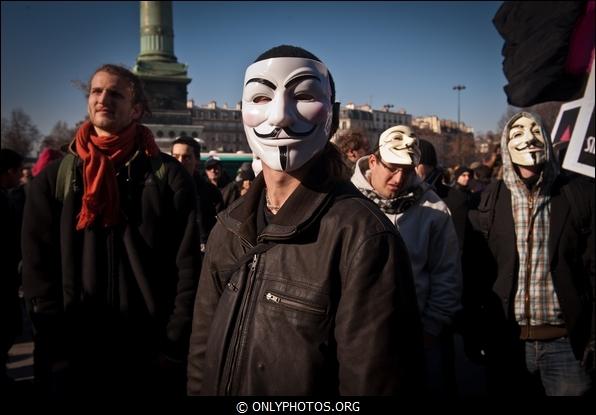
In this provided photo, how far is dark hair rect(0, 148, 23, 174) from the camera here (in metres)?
5.84

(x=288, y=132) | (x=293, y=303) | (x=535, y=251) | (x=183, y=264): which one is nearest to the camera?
(x=293, y=303)

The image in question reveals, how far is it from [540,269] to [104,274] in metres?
2.50

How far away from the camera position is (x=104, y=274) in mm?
2785

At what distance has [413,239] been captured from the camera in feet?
10.4

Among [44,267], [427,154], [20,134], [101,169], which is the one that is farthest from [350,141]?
[20,134]

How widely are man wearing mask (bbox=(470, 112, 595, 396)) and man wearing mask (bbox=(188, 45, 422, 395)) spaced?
64.7 inches

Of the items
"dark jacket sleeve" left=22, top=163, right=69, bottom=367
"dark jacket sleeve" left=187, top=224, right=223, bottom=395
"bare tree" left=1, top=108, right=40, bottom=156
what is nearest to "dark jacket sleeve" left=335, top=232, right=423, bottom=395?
"dark jacket sleeve" left=187, top=224, right=223, bottom=395

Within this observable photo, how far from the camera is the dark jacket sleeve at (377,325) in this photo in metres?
1.57

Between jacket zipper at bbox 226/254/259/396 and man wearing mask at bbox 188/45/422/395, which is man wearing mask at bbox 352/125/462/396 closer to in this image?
man wearing mask at bbox 188/45/422/395

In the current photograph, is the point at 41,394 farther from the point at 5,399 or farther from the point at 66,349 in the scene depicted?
the point at 5,399

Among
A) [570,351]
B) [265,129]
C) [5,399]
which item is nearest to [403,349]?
[265,129]

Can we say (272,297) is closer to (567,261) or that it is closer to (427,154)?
(567,261)

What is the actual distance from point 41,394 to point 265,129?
207 centimetres

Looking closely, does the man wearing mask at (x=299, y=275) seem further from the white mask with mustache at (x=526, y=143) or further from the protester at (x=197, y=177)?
the protester at (x=197, y=177)
